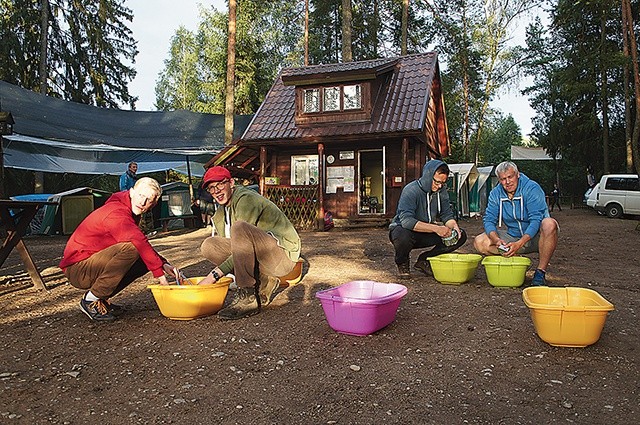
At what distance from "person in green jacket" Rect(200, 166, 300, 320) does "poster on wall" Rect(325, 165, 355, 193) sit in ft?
32.7

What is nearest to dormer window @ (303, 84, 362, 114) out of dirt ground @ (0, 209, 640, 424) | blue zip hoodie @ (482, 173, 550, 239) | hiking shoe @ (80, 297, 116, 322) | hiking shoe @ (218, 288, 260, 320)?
blue zip hoodie @ (482, 173, 550, 239)

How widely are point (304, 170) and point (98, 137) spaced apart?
610 cm

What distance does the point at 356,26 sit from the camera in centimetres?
2331

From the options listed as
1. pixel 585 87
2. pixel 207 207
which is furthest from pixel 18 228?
pixel 585 87

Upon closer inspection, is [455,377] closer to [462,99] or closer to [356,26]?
[356,26]

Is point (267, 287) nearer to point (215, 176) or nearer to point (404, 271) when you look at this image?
point (215, 176)

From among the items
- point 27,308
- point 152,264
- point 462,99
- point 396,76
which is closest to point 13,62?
point 396,76

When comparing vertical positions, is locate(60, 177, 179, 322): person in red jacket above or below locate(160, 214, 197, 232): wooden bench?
above

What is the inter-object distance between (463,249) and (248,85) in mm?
18312

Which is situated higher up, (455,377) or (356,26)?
(356,26)

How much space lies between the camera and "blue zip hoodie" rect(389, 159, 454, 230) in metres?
4.69

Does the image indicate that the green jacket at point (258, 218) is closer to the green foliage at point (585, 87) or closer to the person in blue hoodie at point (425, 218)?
the person in blue hoodie at point (425, 218)

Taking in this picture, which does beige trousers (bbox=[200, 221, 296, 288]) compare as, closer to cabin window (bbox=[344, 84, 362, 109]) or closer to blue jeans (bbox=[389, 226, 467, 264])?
blue jeans (bbox=[389, 226, 467, 264])

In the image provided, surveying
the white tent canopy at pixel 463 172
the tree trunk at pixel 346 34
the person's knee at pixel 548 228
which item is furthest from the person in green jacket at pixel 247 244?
the white tent canopy at pixel 463 172
